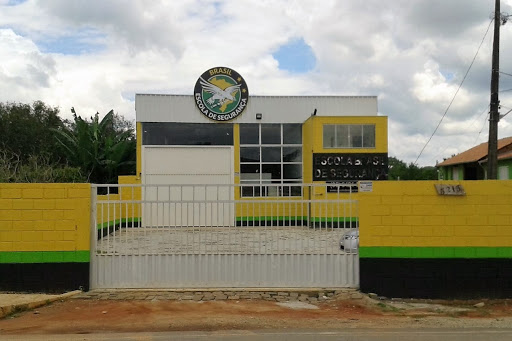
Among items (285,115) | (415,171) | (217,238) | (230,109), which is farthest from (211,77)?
(415,171)

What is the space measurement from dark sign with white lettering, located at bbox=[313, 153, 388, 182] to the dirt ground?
15.3 m

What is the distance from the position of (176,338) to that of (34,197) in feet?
14.8

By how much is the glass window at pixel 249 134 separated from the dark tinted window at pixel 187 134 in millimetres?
577

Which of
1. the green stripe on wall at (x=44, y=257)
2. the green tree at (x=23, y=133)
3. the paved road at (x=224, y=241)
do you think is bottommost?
the green stripe on wall at (x=44, y=257)

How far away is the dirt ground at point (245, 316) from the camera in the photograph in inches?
315

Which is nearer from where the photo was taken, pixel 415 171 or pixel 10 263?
pixel 10 263

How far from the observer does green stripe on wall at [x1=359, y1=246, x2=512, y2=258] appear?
33.0 ft

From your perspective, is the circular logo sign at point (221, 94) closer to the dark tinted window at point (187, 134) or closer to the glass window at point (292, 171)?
the dark tinted window at point (187, 134)

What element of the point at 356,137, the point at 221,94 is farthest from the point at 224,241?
the point at 221,94

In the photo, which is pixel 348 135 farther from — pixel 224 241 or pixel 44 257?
pixel 44 257

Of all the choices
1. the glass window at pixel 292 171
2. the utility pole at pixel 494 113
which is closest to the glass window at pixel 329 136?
the glass window at pixel 292 171

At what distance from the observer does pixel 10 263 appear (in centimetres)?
998

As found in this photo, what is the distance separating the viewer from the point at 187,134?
26.3 meters

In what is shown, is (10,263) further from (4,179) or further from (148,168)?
(148,168)
